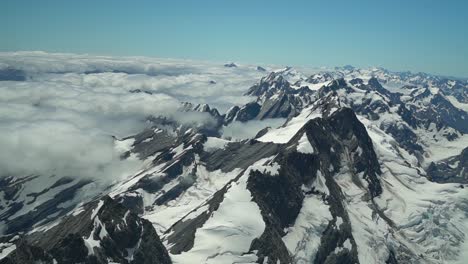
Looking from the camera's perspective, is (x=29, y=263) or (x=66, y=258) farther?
(x=66, y=258)

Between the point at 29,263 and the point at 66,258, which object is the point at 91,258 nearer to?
the point at 66,258

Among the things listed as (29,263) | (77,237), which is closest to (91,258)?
(77,237)

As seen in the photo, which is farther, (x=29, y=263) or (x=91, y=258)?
(x=91, y=258)

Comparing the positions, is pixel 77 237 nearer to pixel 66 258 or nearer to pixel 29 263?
pixel 66 258

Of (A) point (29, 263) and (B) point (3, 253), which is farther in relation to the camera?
(B) point (3, 253)

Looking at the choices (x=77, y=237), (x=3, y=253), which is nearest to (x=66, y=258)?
(x=77, y=237)

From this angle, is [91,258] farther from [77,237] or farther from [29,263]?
[29,263]

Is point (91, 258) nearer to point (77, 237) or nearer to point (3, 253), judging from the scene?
point (77, 237)
